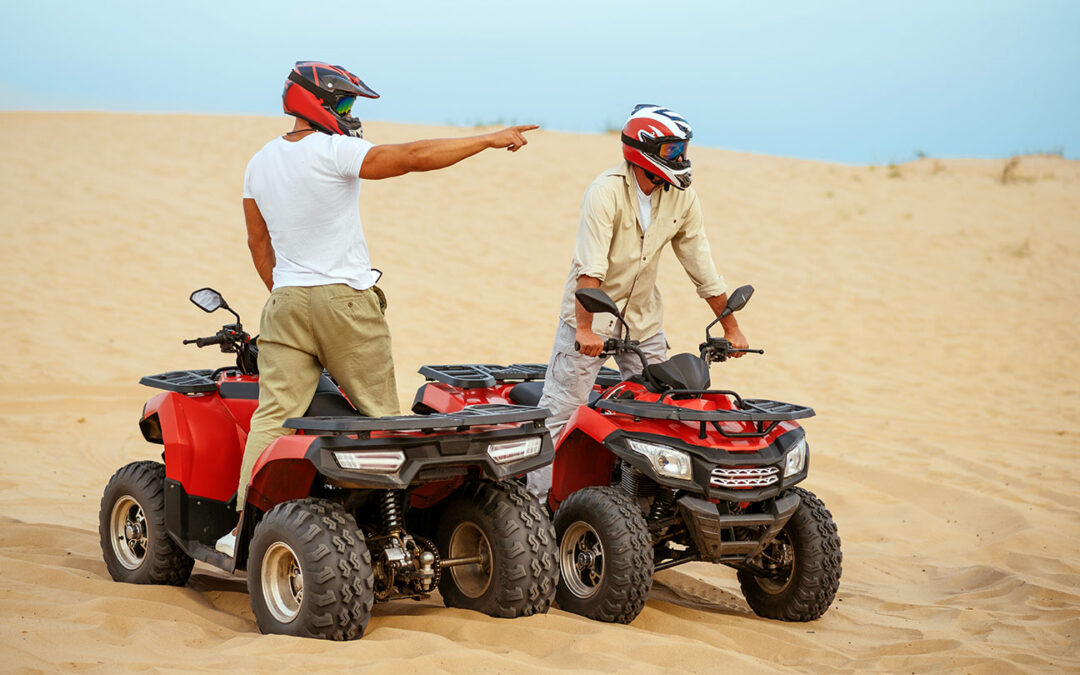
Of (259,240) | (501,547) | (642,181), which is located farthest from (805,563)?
(259,240)

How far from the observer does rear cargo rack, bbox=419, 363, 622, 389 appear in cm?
645

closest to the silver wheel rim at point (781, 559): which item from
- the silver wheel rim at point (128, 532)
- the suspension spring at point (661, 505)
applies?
the suspension spring at point (661, 505)

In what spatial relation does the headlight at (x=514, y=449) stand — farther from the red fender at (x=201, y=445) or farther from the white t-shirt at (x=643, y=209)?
the white t-shirt at (x=643, y=209)

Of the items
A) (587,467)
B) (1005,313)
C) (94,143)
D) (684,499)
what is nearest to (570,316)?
(587,467)

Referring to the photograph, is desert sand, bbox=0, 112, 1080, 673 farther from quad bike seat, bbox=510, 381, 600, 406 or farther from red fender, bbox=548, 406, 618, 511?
quad bike seat, bbox=510, 381, 600, 406

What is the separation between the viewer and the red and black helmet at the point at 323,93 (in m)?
4.71

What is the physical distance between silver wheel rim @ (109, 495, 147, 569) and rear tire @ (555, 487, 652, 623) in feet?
6.79

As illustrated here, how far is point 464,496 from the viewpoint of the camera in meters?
4.94

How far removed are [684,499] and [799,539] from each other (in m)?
0.81

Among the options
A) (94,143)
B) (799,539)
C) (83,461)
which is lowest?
(83,461)

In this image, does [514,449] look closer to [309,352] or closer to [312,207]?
[309,352]

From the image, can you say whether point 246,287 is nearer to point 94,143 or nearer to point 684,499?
point 94,143

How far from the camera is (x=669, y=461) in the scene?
505 centimetres

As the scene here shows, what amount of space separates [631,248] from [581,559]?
1610 mm
